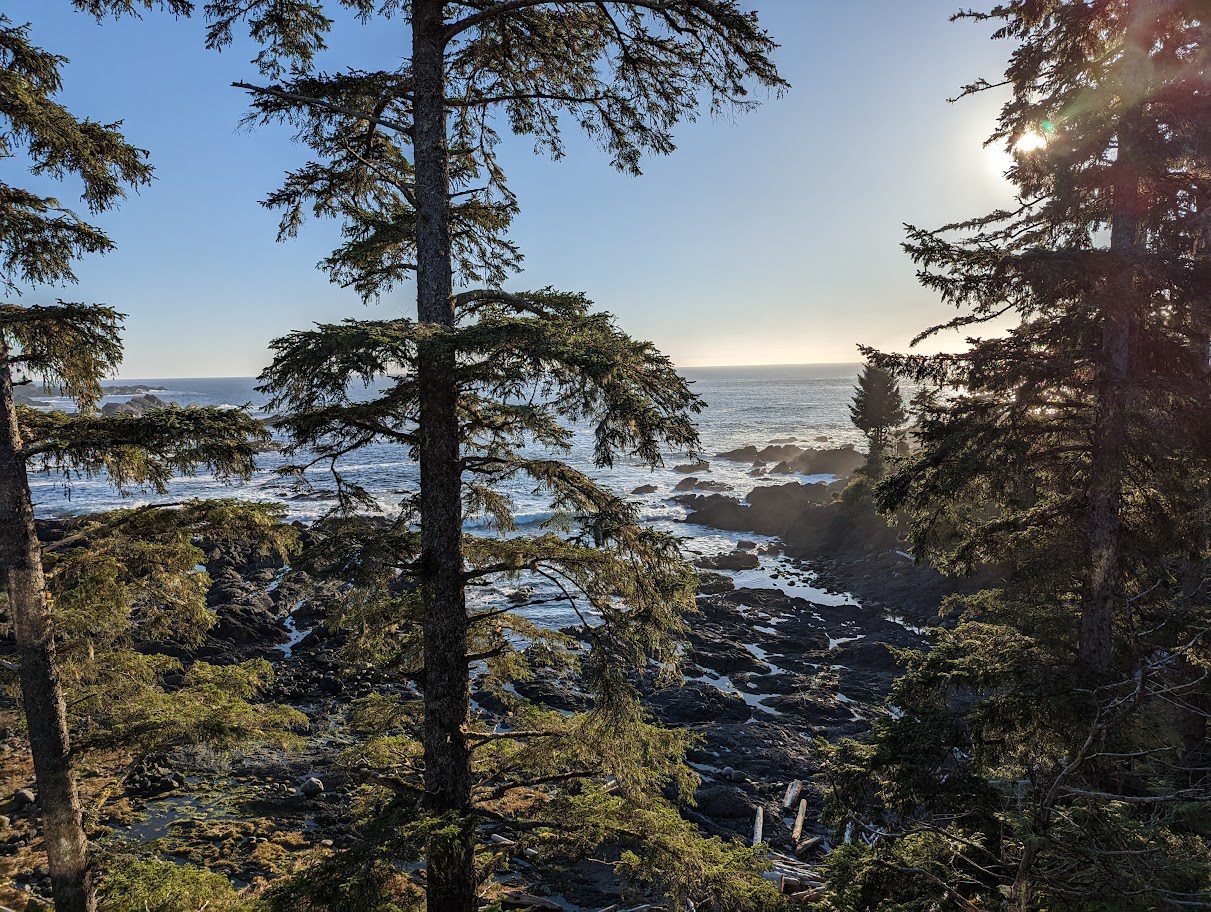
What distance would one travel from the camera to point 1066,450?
26.3ft

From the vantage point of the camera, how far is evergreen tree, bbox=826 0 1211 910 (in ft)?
22.8

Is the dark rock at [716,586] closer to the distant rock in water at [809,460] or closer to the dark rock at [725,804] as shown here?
the dark rock at [725,804]

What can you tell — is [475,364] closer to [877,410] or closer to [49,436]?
[49,436]

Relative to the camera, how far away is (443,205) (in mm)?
6406

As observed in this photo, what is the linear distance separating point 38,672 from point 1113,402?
488 inches

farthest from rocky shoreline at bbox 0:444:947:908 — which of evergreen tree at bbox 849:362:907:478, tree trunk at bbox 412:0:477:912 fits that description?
evergreen tree at bbox 849:362:907:478

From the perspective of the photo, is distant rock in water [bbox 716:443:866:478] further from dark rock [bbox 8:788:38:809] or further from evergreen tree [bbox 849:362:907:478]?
dark rock [bbox 8:788:38:809]

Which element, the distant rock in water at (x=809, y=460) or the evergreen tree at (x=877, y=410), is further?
the distant rock in water at (x=809, y=460)

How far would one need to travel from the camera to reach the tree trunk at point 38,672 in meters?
6.41

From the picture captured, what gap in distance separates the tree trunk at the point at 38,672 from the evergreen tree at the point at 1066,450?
26.4ft

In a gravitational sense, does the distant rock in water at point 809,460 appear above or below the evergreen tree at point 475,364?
below

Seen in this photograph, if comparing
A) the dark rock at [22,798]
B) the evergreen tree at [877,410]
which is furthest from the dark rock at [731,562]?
the dark rock at [22,798]

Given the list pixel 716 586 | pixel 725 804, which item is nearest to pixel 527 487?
pixel 716 586

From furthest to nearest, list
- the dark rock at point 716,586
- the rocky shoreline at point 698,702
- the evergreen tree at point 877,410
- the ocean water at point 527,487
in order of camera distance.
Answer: the evergreen tree at point 877,410, the ocean water at point 527,487, the dark rock at point 716,586, the rocky shoreline at point 698,702
